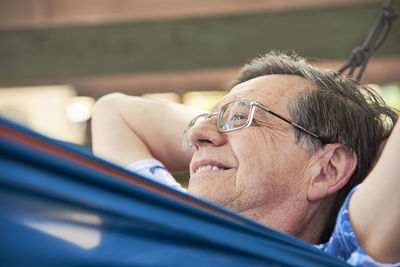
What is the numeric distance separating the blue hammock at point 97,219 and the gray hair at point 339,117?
53cm

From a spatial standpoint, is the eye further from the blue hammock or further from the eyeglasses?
the blue hammock

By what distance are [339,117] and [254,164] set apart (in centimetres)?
25

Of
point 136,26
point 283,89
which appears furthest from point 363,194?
point 136,26

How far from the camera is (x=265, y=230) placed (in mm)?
868

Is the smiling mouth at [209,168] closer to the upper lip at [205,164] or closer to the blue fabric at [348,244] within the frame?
the upper lip at [205,164]

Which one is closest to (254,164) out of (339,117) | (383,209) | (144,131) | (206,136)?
(206,136)

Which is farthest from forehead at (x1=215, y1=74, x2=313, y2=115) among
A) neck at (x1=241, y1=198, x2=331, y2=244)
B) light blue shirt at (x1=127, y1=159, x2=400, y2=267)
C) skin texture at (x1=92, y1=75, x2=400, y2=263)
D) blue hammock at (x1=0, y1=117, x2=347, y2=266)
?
blue hammock at (x1=0, y1=117, x2=347, y2=266)

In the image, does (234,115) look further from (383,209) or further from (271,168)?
(383,209)

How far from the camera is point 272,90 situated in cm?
140

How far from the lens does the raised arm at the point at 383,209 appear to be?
35.8 inches

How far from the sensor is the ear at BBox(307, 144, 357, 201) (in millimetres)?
1310

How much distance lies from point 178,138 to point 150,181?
3.10 feet

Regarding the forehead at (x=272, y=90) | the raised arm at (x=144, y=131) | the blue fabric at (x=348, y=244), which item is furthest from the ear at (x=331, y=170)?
the raised arm at (x=144, y=131)

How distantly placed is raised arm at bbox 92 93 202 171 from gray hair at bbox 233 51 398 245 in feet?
1.25
